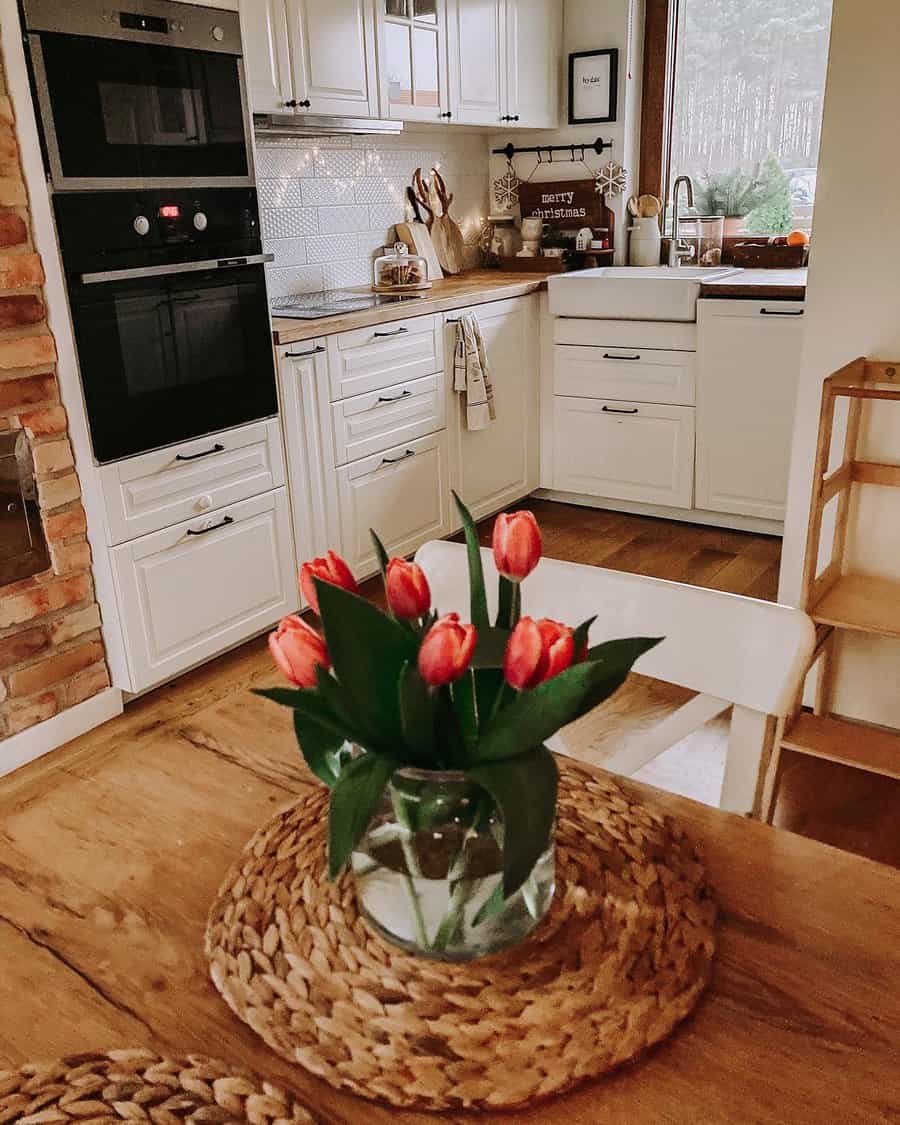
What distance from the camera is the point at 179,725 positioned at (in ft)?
3.67

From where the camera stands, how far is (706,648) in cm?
111

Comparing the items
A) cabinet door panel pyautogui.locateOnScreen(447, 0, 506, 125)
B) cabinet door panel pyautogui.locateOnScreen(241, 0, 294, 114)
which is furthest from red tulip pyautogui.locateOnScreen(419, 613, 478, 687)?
cabinet door panel pyautogui.locateOnScreen(447, 0, 506, 125)

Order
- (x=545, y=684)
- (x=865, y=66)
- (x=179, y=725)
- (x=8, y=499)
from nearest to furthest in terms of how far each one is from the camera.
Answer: (x=545, y=684), (x=179, y=725), (x=865, y=66), (x=8, y=499)

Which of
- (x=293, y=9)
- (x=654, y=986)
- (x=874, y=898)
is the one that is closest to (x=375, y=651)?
(x=654, y=986)

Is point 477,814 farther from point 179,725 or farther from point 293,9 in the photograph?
point 293,9

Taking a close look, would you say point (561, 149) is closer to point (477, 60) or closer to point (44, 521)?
point (477, 60)

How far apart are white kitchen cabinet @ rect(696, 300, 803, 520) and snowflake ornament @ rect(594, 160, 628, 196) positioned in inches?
39.6

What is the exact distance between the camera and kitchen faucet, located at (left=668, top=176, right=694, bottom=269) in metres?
4.17

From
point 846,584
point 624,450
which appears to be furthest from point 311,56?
point 846,584

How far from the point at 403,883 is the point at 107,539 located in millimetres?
1912

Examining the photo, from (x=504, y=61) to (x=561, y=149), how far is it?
1.86ft

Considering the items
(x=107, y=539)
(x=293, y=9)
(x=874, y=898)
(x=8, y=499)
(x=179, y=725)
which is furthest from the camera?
A: (x=293, y=9)

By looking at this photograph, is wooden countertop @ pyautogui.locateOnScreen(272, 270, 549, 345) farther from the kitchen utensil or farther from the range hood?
the range hood

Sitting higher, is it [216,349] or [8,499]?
[216,349]
